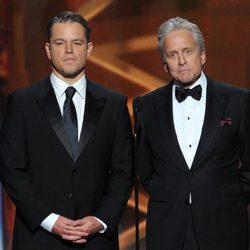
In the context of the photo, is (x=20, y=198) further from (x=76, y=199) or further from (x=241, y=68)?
(x=241, y=68)

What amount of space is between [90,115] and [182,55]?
53 centimetres

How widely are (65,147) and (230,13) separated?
1946mm

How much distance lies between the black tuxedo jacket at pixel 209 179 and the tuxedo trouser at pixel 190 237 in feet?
0.06

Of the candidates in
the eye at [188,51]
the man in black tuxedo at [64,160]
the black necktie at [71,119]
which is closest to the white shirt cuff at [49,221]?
the man in black tuxedo at [64,160]

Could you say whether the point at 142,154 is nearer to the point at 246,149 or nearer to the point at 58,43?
the point at 246,149

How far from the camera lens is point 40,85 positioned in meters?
3.40

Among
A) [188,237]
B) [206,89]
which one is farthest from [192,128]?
[188,237]

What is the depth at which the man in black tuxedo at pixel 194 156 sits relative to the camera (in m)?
3.26

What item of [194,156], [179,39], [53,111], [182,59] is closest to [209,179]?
[194,156]

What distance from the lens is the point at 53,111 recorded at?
3293 mm

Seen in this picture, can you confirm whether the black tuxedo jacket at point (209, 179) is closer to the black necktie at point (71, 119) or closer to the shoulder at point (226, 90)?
the shoulder at point (226, 90)

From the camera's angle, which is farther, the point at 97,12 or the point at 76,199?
the point at 97,12

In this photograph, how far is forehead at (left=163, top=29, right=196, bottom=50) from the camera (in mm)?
3336

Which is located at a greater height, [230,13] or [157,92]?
[230,13]
